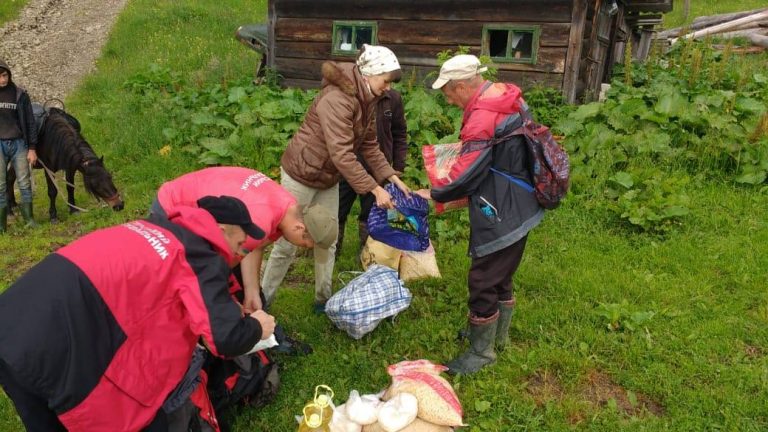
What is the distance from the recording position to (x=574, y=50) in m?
7.84

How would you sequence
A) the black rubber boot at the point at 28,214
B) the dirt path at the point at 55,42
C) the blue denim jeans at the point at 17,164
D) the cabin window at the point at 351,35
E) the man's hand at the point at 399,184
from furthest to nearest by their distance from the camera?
1. the dirt path at the point at 55,42
2. the cabin window at the point at 351,35
3. the black rubber boot at the point at 28,214
4. the blue denim jeans at the point at 17,164
5. the man's hand at the point at 399,184

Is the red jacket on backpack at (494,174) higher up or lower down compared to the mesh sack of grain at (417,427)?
higher up

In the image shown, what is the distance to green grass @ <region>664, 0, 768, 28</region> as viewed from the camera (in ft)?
68.4

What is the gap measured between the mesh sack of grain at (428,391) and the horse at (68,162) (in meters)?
5.34

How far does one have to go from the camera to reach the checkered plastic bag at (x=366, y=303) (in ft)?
12.6

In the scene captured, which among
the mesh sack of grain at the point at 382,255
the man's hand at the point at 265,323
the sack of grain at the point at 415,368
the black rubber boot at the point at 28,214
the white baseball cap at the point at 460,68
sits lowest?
the black rubber boot at the point at 28,214

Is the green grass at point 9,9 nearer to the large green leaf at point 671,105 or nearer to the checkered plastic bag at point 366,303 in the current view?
the checkered plastic bag at point 366,303

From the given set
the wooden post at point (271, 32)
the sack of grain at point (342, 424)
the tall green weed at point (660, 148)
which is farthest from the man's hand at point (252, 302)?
the wooden post at point (271, 32)

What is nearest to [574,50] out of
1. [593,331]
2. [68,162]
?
[593,331]

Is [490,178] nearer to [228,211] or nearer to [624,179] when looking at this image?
[228,211]

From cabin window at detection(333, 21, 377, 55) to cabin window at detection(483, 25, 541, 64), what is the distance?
2.01 m

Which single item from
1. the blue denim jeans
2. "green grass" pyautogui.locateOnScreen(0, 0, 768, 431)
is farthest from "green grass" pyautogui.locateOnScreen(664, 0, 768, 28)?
the blue denim jeans

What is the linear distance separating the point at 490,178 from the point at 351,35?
7.25 m

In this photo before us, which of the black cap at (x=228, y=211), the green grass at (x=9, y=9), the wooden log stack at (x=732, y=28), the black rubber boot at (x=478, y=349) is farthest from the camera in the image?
the green grass at (x=9, y=9)
